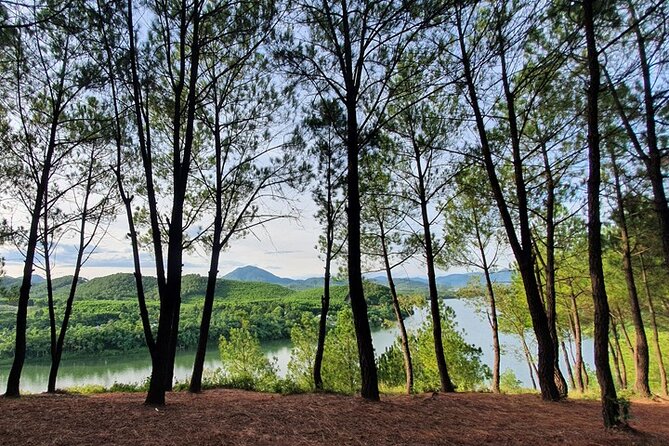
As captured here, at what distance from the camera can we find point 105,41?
4895 millimetres

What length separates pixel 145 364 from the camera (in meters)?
27.5

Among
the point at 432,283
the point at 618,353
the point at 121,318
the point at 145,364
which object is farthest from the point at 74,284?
the point at 121,318

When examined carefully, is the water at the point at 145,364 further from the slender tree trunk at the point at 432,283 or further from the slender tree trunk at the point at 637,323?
the slender tree trunk at the point at 432,283

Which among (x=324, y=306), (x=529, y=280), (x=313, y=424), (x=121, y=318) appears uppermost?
(x=529, y=280)

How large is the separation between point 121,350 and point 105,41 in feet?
101

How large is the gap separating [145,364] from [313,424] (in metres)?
29.3

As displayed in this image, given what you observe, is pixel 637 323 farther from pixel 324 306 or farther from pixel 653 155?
pixel 324 306

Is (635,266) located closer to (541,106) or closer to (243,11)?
(541,106)

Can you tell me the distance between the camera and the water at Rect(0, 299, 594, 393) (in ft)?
58.6

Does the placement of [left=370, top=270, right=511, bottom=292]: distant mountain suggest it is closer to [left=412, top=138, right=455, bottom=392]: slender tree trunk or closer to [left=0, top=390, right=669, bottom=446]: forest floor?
[left=412, top=138, right=455, bottom=392]: slender tree trunk

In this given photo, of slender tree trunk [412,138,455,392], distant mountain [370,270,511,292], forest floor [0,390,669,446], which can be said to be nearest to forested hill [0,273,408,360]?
distant mountain [370,270,511,292]

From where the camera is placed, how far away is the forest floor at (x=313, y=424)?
301cm

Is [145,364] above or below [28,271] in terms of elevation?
below

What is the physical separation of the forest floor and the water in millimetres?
12231
